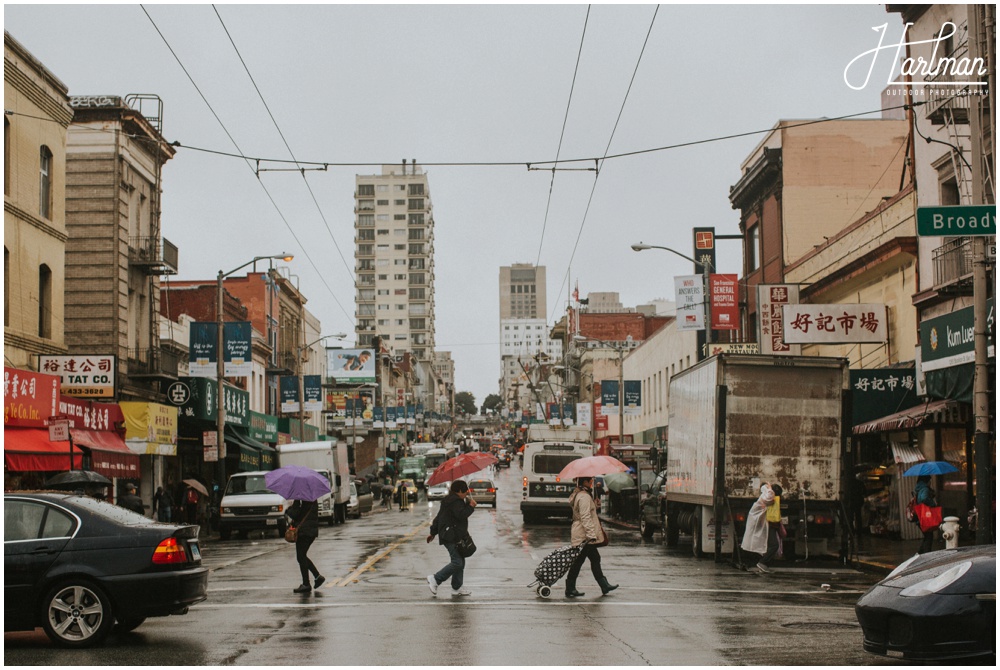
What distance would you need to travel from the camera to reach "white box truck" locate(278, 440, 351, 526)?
40562 millimetres

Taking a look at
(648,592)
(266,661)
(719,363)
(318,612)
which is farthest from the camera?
(719,363)

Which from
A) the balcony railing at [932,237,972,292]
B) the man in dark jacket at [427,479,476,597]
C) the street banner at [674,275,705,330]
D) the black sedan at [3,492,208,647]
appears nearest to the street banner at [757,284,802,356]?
the street banner at [674,275,705,330]

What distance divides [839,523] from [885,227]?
10.6 m

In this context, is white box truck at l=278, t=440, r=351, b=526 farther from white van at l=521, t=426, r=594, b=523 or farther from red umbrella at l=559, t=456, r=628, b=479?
red umbrella at l=559, t=456, r=628, b=479

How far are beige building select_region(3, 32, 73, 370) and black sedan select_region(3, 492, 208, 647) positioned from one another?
659 inches

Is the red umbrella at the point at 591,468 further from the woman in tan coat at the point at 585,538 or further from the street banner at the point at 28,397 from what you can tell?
the street banner at the point at 28,397

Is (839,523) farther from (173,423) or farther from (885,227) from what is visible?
(173,423)

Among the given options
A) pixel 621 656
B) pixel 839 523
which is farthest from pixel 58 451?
pixel 621 656

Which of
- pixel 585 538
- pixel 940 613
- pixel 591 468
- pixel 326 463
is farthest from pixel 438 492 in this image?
pixel 940 613

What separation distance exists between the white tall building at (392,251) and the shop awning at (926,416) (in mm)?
131979

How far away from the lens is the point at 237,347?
3825cm

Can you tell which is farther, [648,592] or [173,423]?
[173,423]

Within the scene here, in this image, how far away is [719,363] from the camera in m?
20.8

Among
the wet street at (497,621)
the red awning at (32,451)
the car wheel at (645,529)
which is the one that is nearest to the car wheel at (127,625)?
the wet street at (497,621)
